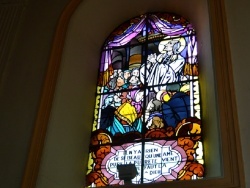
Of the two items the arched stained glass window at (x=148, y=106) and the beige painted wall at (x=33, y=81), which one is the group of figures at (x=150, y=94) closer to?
the arched stained glass window at (x=148, y=106)

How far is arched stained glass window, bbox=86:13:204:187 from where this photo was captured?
13.5ft

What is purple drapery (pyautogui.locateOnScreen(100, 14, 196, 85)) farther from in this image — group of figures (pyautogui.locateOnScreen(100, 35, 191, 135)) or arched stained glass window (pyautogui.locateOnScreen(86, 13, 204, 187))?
group of figures (pyautogui.locateOnScreen(100, 35, 191, 135))

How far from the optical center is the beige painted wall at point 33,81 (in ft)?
12.9

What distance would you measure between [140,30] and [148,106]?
3.71 feet

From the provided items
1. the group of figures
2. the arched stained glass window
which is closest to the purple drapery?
the arched stained glass window

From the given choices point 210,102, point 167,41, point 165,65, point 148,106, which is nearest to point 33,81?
point 148,106

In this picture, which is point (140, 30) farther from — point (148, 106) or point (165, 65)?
point (148, 106)

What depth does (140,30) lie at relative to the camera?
5.36 m

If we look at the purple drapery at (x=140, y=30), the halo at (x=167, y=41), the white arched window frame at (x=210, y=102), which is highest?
the purple drapery at (x=140, y=30)

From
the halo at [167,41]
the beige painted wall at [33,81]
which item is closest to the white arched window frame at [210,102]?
the beige painted wall at [33,81]

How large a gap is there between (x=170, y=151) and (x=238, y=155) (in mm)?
838

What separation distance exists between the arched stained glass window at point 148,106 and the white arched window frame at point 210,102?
12 centimetres

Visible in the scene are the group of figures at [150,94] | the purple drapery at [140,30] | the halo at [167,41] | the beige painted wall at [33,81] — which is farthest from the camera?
the purple drapery at [140,30]

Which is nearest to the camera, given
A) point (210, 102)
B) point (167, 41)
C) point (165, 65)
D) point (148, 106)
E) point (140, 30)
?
point (210, 102)
